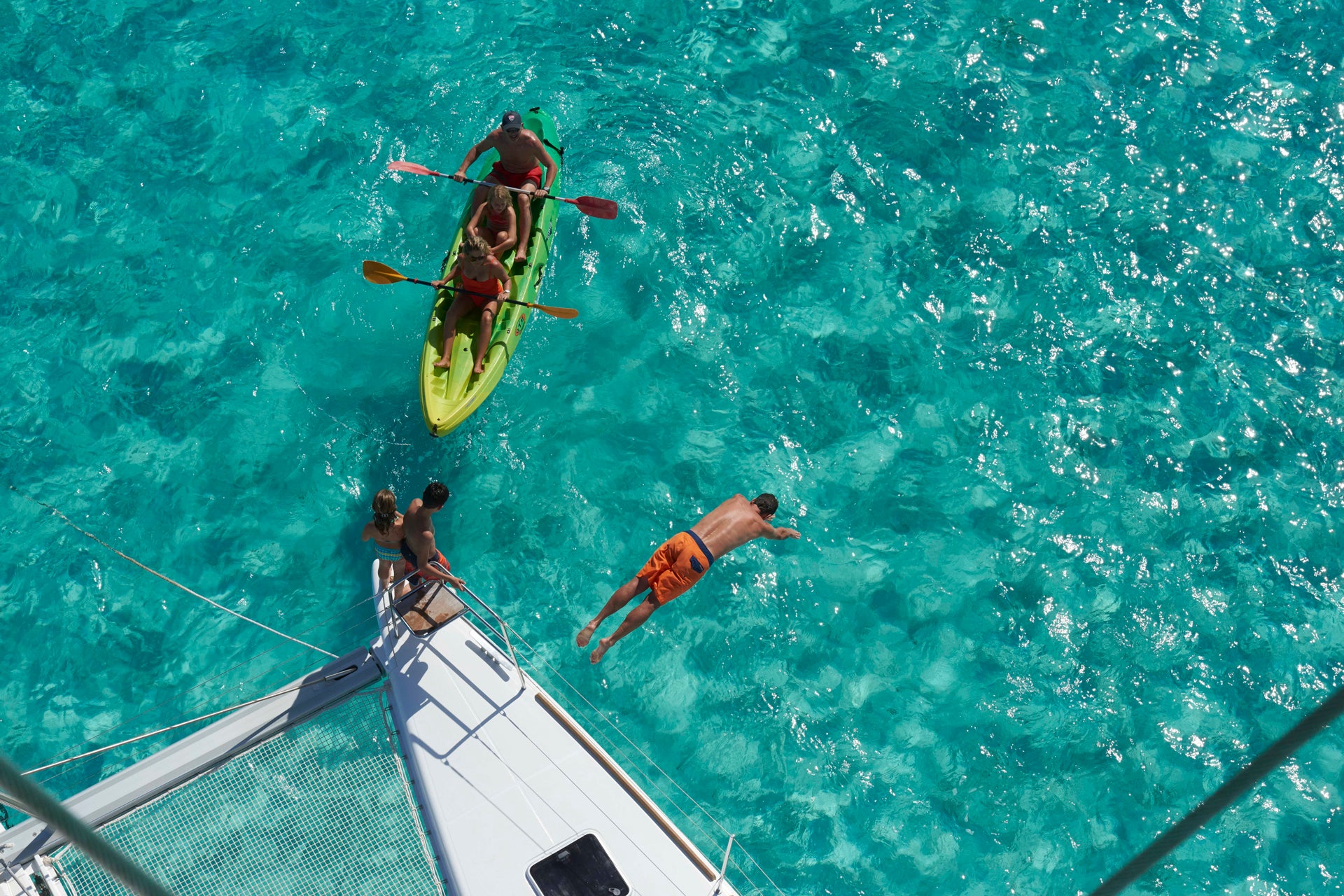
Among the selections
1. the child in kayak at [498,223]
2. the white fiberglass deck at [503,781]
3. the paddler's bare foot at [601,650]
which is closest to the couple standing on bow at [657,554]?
the paddler's bare foot at [601,650]

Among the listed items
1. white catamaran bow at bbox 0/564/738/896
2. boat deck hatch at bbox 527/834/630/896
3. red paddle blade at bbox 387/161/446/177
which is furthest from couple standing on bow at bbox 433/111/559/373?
boat deck hatch at bbox 527/834/630/896

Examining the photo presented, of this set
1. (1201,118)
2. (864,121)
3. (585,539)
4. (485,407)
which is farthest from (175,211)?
(1201,118)

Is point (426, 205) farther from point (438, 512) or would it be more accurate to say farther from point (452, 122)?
point (438, 512)

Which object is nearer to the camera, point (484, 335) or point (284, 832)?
point (284, 832)

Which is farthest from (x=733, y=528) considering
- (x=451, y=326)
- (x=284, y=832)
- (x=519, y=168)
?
(x=519, y=168)

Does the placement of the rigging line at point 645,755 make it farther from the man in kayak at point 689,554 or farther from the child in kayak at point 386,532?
the child in kayak at point 386,532

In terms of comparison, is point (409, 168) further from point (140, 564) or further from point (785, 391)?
point (140, 564)

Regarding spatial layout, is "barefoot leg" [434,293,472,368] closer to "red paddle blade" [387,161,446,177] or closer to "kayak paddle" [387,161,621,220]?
"kayak paddle" [387,161,621,220]

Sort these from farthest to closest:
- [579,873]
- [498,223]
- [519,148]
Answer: [519,148] → [498,223] → [579,873]
